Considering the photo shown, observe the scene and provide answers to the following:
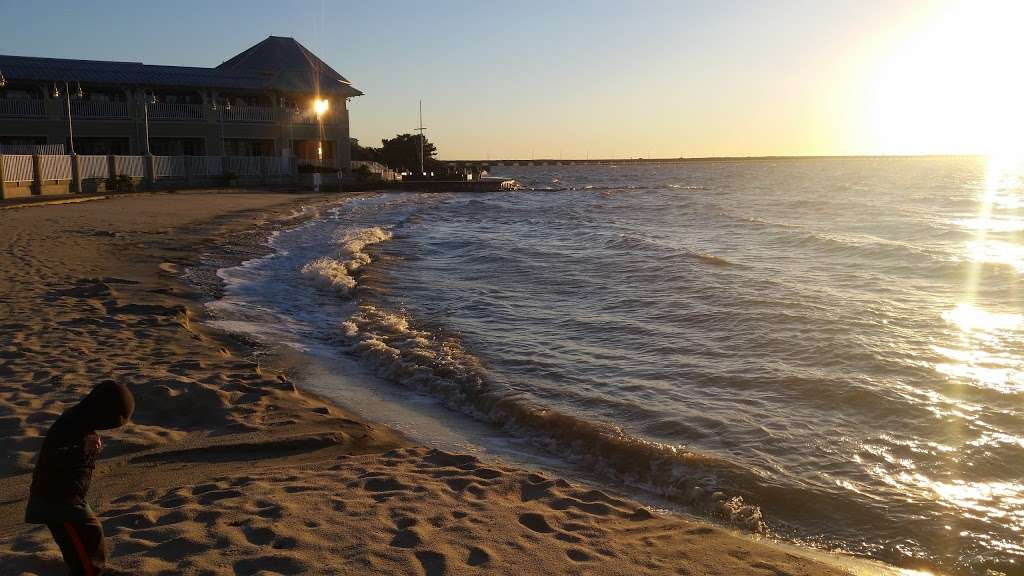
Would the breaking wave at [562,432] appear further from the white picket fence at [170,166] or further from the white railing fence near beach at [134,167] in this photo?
the white picket fence at [170,166]

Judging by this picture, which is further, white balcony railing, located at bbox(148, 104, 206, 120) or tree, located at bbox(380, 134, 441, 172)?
tree, located at bbox(380, 134, 441, 172)

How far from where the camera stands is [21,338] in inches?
352

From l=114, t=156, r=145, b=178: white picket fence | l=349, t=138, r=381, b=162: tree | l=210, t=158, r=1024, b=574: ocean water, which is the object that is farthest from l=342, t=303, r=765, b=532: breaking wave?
l=349, t=138, r=381, b=162: tree

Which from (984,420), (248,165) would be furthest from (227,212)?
(984,420)

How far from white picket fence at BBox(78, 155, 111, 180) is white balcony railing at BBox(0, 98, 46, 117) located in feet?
31.4

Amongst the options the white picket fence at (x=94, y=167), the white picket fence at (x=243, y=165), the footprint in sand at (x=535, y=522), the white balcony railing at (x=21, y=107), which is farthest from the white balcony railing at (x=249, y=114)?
the footprint in sand at (x=535, y=522)

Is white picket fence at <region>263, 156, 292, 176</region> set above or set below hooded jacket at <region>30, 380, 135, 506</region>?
above

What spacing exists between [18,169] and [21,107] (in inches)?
605

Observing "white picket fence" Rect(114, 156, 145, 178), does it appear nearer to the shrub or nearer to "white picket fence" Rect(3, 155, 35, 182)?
the shrub

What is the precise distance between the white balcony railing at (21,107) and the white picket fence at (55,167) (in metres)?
12.3

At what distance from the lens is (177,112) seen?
4588 cm

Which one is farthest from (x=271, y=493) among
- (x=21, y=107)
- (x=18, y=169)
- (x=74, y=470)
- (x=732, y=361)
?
(x=21, y=107)

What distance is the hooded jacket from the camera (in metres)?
3.66

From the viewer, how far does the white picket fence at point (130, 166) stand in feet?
120
